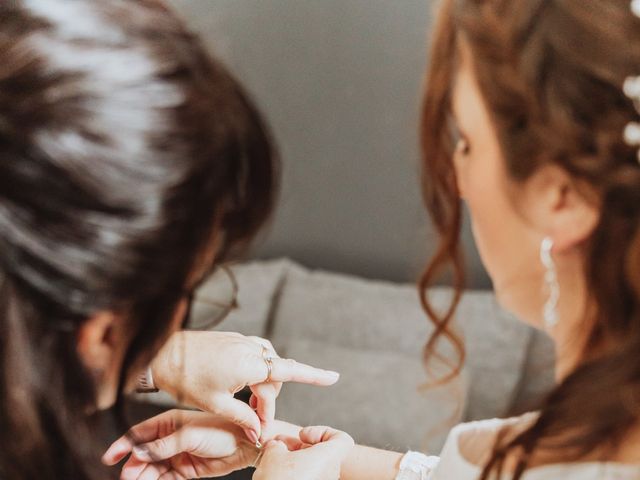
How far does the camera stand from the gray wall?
0.82 metres

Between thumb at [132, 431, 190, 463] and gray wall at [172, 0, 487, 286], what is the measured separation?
26 cm

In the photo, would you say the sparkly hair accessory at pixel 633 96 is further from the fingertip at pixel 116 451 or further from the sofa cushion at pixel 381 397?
the sofa cushion at pixel 381 397

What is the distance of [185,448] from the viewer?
0.70 meters

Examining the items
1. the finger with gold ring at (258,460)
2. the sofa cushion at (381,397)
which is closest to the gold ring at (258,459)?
the finger with gold ring at (258,460)

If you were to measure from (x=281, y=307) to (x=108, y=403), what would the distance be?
865 mm

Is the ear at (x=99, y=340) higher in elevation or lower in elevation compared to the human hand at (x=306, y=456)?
→ higher

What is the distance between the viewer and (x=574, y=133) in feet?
1.46

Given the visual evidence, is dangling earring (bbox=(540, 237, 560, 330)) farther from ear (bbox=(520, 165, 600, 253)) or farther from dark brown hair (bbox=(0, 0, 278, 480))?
dark brown hair (bbox=(0, 0, 278, 480))

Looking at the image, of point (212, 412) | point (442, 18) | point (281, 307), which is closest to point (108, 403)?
point (212, 412)

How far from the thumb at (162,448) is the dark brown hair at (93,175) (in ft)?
0.60

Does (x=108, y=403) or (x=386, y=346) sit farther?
(x=386, y=346)

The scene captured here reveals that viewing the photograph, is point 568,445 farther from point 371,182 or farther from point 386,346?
A: point 386,346

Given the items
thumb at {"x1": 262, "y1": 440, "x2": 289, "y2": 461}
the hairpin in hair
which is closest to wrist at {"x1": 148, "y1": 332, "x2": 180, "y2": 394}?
thumb at {"x1": 262, "y1": 440, "x2": 289, "y2": 461}

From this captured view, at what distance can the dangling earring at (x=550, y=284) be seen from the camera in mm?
520
